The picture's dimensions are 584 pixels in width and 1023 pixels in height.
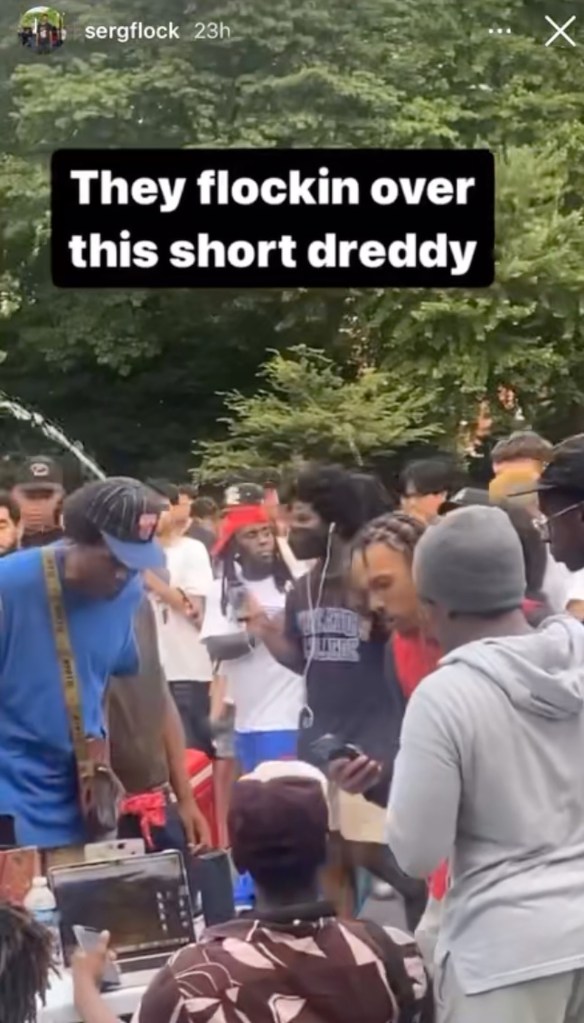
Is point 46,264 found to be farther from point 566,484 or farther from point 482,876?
point 482,876

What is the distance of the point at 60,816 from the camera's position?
9.36 feet

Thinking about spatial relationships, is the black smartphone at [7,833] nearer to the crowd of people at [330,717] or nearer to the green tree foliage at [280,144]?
the crowd of people at [330,717]

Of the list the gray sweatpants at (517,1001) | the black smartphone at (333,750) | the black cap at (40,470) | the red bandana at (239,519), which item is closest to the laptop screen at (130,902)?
the black smartphone at (333,750)

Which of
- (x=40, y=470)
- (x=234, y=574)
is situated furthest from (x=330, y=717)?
(x=40, y=470)

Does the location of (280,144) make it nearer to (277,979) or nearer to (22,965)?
(277,979)

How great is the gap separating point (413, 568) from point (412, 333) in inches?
15.4

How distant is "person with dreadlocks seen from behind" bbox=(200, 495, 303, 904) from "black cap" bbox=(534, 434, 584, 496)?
0.47m

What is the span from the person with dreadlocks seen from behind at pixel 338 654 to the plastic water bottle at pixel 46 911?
1.62ft

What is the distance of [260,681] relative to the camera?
2.86 m

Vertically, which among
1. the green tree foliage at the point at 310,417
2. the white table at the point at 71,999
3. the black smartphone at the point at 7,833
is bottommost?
the white table at the point at 71,999

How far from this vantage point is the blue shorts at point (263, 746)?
283 cm

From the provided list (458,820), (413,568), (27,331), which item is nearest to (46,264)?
(27,331)

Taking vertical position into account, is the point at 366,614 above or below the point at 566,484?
below

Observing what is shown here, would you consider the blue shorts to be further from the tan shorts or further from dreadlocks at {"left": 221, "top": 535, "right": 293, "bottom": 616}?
dreadlocks at {"left": 221, "top": 535, "right": 293, "bottom": 616}
